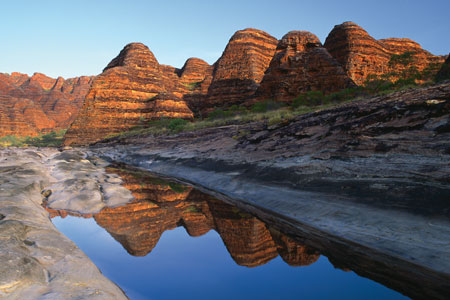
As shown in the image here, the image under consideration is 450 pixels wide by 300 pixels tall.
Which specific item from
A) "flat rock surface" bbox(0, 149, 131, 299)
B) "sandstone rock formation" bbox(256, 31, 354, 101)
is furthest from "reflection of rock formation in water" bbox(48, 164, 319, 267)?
"sandstone rock formation" bbox(256, 31, 354, 101)

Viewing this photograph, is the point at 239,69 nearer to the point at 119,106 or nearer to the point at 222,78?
the point at 222,78

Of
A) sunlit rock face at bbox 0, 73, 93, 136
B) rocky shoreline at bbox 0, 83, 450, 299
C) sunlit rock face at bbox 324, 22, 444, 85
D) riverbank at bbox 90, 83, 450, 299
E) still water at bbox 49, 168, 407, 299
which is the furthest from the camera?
sunlit rock face at bbox 0, 73, 93, 136

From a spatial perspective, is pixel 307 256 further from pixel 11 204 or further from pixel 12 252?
pixel 11 204

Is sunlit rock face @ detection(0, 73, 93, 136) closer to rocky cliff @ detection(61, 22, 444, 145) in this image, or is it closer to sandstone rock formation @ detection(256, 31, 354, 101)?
rocky cliff @ detection(61, 22, 444, 145)

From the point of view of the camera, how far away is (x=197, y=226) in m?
5.16

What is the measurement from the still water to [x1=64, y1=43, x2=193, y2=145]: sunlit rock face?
45.6 metres

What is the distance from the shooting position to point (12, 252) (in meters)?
2.50

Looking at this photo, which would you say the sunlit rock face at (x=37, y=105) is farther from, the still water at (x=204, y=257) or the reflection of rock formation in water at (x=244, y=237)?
the reflection of rock formation in water at (x=244, y=237)

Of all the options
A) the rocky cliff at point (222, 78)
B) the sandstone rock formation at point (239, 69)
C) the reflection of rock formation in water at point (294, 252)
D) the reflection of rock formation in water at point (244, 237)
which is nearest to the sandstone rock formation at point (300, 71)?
the rocky cliff at point (222, 78)

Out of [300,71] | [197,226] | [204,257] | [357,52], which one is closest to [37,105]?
[300,71]

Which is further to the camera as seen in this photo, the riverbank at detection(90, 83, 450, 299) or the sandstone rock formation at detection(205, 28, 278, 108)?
the sandstone rock formation at detection(205, 28, 278, 108)

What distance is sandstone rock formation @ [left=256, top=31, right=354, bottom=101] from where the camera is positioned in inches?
1238

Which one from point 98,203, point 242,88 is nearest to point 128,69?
point 242,88

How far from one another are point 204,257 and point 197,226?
1.37m
